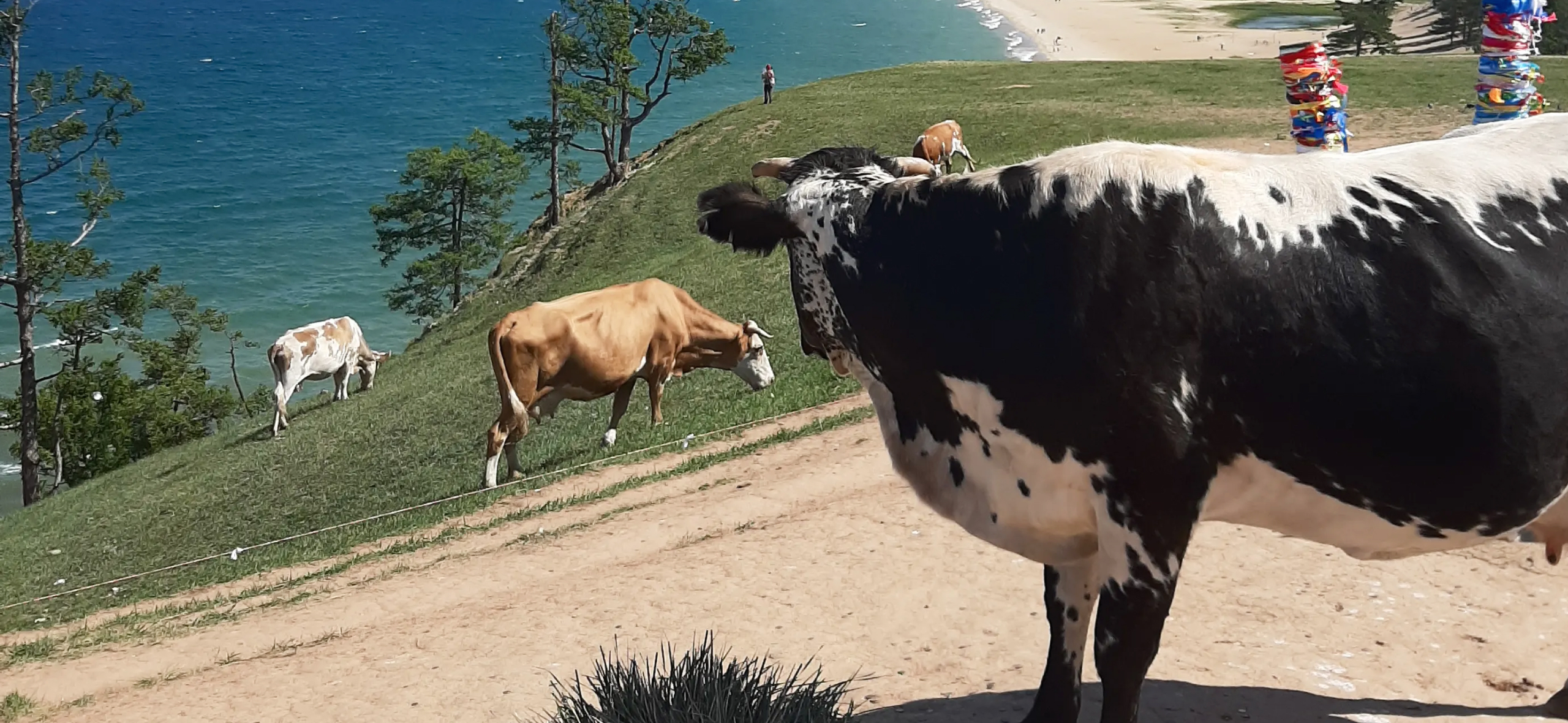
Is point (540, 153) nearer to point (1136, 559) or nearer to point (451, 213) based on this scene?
point (451, 213)

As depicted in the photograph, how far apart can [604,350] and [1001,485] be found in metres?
11.8

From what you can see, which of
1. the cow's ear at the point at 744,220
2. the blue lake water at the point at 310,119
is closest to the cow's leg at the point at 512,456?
the cow's ear at the point at 744,220

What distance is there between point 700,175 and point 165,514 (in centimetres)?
2484

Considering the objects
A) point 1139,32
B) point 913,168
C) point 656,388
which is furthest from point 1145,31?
point 913,168

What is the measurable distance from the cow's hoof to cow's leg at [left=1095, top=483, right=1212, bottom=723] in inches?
97.6

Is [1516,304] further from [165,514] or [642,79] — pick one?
[642,79]

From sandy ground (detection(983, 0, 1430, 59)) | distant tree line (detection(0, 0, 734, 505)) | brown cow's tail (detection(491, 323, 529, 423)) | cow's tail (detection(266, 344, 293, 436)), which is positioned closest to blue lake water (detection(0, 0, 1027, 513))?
sandy ground (detection(983, 0, 1430, 59))

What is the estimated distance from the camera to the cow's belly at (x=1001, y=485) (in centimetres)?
514

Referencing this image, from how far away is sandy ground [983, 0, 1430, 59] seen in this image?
3772 inches

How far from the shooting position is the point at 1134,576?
16.5 ft

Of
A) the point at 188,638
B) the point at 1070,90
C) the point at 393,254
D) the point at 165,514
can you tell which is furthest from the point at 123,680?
the point at 393,254

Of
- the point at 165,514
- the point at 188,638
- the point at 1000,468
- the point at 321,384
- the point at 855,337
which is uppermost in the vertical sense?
the point at 855,337

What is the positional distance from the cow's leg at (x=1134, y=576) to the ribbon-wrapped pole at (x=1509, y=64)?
26.8 feet

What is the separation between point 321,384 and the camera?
56.6 m
